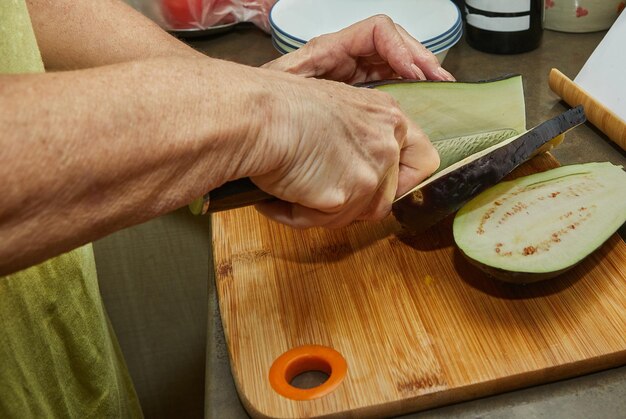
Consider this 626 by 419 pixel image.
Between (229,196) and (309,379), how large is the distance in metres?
0.25

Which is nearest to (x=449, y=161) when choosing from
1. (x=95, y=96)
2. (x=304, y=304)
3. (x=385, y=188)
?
(x=385, y=188)

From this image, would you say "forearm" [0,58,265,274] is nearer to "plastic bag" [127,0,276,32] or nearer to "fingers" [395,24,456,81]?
"fingers" [395,24,456,81]

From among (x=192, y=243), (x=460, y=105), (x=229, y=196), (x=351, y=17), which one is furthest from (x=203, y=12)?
(x=229, y=196)

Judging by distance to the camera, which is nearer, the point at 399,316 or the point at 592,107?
the point at 399,316

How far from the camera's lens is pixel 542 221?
3.22 ft

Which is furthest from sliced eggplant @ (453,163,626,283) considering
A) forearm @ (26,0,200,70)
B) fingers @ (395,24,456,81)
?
forearm @ (26,0,200,70)

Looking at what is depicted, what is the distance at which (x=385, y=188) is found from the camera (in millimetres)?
960

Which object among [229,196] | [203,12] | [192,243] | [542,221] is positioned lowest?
[192,243]

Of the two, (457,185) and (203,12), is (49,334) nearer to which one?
(457,185)

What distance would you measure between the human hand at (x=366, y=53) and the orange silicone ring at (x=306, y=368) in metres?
0.49

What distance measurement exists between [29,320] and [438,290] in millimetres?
539

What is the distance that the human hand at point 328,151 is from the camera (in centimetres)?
76

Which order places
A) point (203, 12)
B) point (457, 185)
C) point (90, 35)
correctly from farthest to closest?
1. point (203, 12)
2. point (90, 35)
3. point (457, 185)

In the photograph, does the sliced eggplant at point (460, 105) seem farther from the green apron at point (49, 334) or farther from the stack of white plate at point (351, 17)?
the green apron at point (49, 334)
